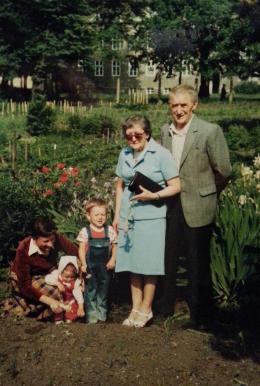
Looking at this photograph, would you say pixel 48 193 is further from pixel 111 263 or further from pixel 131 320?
pixel 131 320

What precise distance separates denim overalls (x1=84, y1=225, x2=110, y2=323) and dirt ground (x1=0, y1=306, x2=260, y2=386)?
0.27 meters

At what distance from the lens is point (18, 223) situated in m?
6.53

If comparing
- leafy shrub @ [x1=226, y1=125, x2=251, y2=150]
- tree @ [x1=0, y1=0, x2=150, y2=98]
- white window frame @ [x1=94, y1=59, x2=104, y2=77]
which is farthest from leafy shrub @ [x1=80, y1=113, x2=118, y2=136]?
white window frame @ [x1=94, y1=59, x2=104, y2=77]

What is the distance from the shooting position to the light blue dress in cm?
453

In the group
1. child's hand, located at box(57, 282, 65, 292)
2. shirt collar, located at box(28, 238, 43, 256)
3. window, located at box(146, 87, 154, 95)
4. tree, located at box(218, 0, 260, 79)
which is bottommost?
window, located at box(146, 87, 154, 95)

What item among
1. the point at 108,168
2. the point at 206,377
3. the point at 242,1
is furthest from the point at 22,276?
the point at 242,1

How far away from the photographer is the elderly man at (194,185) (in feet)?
14.6

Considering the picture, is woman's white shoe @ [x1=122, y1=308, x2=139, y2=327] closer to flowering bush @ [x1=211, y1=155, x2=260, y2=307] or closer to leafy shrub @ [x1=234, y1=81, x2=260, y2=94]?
flowering bush @ [x1=211, y1=155, x2=260, y2=307]

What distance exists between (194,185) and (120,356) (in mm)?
1229

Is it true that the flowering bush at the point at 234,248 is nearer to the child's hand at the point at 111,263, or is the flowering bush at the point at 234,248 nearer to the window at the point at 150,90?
the child's hand at the point at 111,263

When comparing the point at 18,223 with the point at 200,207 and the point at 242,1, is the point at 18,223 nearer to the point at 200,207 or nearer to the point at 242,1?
the point at 200,207

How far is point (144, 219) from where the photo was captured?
15.2 ft

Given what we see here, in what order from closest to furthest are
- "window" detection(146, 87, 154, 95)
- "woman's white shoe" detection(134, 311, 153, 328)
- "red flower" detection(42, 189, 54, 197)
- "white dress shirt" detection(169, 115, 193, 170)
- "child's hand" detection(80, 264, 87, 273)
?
"white dress shirt" detection(169, 115, 193, 170) < "woman's white shoe" detection(134, 311, 153, 328) < "child's hand" detection(80, 264, 87, 273) < "red flower" detection(42, 189, 54, 197) < "window" detection(146, 87, 154, 95)

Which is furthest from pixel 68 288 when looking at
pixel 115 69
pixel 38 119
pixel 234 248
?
pixel 115 69
